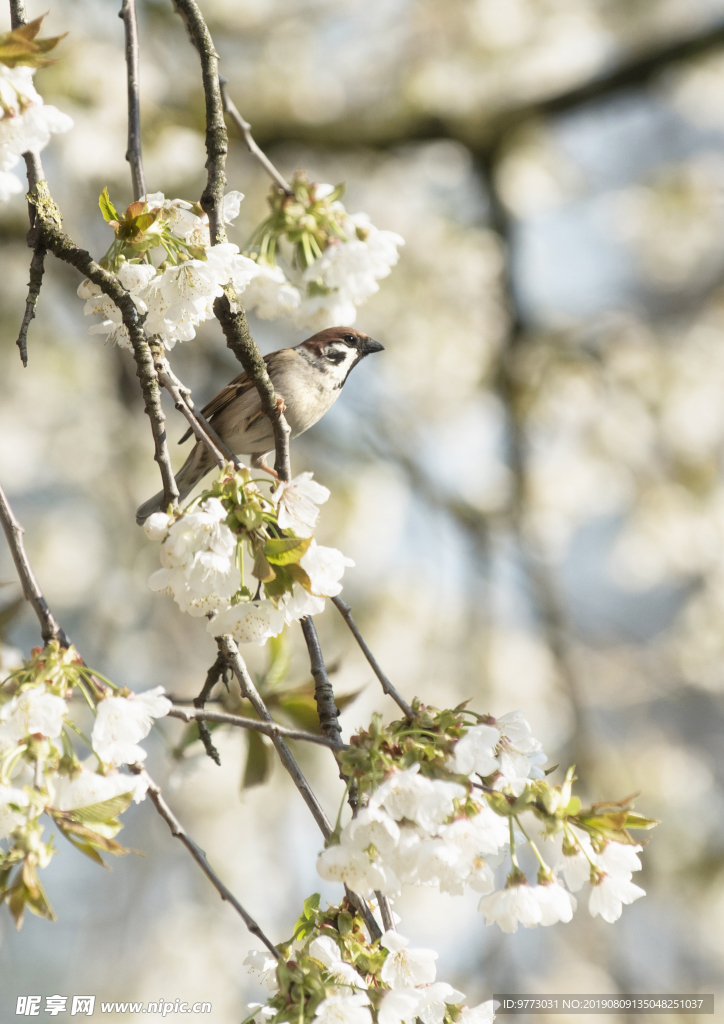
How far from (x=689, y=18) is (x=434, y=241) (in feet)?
10.9

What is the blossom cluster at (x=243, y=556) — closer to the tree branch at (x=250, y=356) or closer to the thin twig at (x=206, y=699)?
the tree branch at (x=250, y=356)

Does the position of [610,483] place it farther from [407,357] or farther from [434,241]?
[434,241]

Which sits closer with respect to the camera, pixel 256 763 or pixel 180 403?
pixel 180 403

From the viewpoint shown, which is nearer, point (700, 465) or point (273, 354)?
point (273, 354)

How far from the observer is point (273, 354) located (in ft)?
14.0

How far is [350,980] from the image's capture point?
1554 mm

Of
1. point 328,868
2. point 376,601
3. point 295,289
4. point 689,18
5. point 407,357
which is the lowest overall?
point 328,868

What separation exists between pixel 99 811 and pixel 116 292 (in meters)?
1.06

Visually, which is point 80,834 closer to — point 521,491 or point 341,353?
point 341,353

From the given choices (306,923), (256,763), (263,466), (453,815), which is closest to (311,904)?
(306,923)

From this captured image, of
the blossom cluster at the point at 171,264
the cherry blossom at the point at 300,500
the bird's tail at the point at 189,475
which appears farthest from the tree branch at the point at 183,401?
the bird's tail at the point at 189,475

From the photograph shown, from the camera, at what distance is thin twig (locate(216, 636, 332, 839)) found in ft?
5.75

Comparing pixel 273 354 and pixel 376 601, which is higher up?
pixel 376 601

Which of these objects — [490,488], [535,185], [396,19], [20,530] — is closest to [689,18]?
[535,185]
